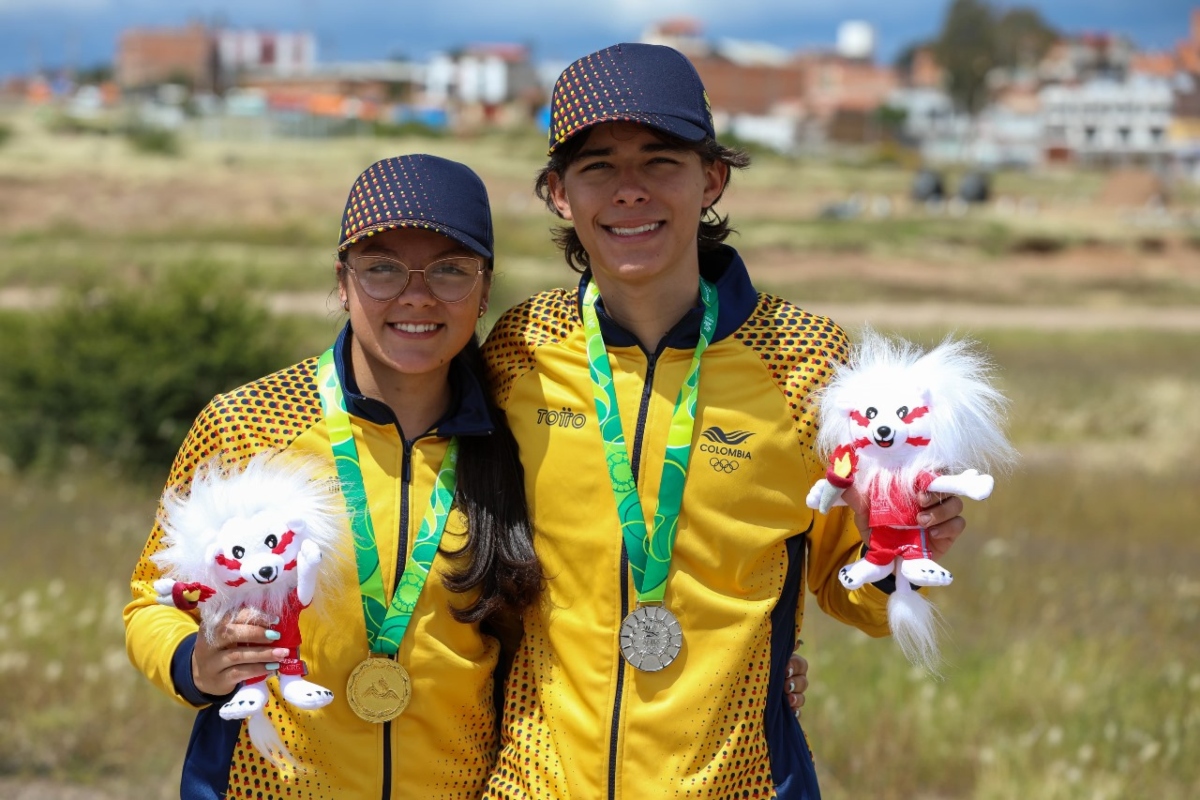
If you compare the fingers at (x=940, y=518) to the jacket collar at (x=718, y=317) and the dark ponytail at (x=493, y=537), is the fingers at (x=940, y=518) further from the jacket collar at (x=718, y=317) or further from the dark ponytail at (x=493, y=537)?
the dark ponytail at (x=493, y=537)

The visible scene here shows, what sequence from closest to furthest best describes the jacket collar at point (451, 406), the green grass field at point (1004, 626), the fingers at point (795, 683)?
the jacket collar at point (451, 406) → the fingers at point (795, 683) → the green grass field at point (1004, 626)

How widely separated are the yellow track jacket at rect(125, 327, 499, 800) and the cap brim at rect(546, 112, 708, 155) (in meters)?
0.70

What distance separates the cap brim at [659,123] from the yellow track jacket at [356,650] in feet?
2.29

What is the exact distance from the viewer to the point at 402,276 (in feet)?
10.2

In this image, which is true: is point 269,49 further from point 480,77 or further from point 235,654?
point 235,654

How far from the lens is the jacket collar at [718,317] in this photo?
3.22m

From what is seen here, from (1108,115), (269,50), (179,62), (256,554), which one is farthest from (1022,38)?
(256,554)

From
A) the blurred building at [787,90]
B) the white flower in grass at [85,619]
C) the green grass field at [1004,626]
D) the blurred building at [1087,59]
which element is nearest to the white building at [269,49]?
the blurred building at [787,90]

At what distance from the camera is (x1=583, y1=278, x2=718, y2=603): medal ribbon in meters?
3.06

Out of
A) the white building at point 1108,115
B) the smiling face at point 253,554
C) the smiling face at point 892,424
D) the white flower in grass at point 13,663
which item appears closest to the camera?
the smiling face at point 253,554

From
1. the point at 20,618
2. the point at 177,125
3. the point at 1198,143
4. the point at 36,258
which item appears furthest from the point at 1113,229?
the point at 1198,143

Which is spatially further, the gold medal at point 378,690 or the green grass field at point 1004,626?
the green grass field at point 1004,626

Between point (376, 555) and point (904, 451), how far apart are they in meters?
1.16

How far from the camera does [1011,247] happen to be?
3919cm
